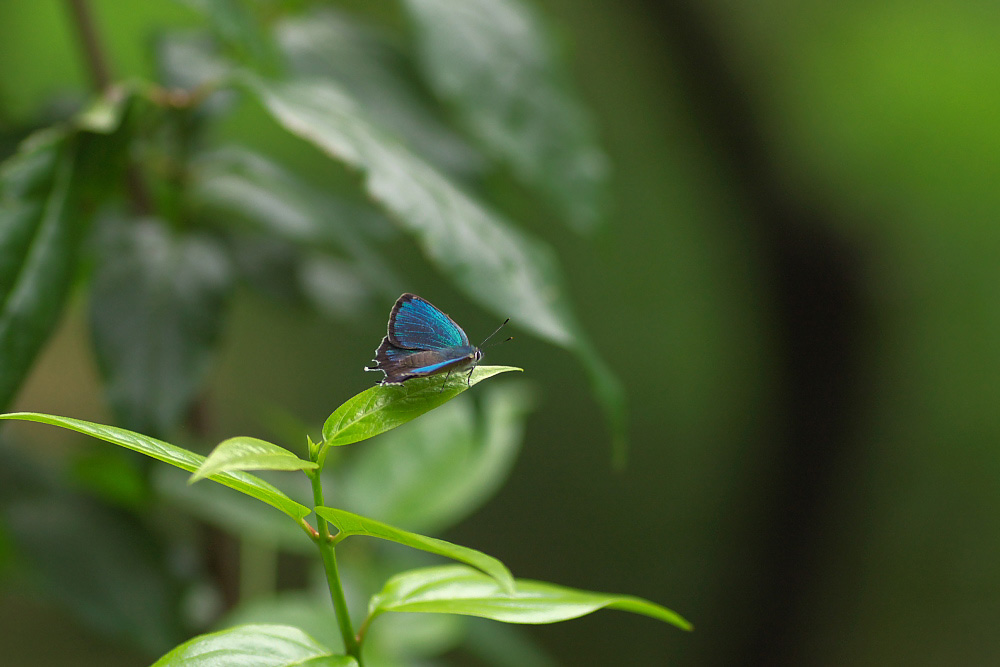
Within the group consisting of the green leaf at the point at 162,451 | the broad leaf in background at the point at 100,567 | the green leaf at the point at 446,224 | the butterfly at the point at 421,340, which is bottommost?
the broad leaf in background at the point at 100,567

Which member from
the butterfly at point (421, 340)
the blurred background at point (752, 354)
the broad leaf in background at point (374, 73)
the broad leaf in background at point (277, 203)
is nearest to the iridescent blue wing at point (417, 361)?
the butterfly at point (421, 340)

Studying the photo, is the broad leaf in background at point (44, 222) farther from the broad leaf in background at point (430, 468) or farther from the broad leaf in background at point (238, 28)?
the broad leaf in background at point (430, 468)

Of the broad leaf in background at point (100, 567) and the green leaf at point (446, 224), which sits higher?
the green leaf at point (446, 224)

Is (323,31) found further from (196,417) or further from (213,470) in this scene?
(213,470)

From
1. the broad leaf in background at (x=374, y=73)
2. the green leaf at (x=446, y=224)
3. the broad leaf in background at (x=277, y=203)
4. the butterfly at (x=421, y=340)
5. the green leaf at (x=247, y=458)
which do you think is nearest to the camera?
the green leaf at (x=247, y=458)

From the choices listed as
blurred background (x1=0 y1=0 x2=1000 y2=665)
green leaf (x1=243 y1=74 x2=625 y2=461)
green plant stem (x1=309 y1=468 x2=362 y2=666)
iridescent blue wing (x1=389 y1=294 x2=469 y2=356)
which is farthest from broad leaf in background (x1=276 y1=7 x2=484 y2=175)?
blurred background (x1=0 y1=0 x2=1000 y2=665)

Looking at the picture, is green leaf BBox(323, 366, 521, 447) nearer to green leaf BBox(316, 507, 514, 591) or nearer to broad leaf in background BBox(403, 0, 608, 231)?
green leaf BBox(316, 507, 514, 591)
